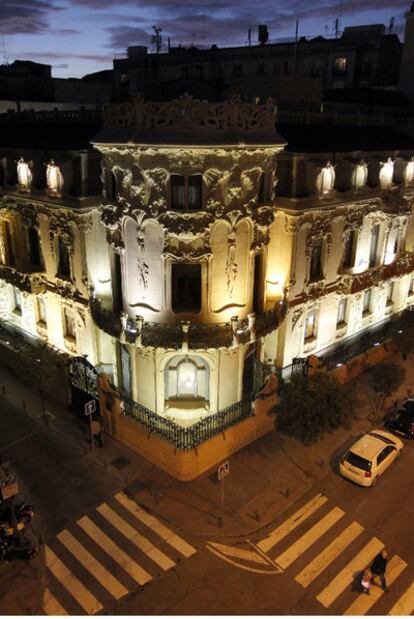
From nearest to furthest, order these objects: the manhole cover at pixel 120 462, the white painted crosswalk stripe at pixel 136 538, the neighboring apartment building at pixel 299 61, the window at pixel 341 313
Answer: the white painted crosswalk stripe at pixel 136 538 < the manhole cover at pixel 120 462 < the window at pixel 341 313 < the neighboring apartment building at pixel 299 61

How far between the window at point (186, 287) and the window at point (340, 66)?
4739 centimetres

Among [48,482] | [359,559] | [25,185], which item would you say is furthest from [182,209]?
[359,559]

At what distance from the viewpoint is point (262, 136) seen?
2206 cm

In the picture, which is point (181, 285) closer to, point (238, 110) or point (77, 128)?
point (238, 110)

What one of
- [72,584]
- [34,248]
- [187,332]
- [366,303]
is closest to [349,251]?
[366,303]

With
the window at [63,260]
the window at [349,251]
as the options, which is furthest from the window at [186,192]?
the window at [349,251]

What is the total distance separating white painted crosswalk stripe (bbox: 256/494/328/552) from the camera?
66.7ft

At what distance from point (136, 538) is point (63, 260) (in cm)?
1563

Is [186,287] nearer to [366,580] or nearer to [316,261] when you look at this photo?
[316,261]

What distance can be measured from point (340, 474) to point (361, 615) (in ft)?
23.1

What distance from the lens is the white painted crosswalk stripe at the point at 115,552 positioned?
18797mm

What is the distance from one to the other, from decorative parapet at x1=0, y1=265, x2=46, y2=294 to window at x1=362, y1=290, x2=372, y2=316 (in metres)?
20.4

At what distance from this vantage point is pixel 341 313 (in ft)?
108

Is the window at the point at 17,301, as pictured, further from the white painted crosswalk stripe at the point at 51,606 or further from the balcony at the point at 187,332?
the white painted crosswalk stripe at the point at 51,606
